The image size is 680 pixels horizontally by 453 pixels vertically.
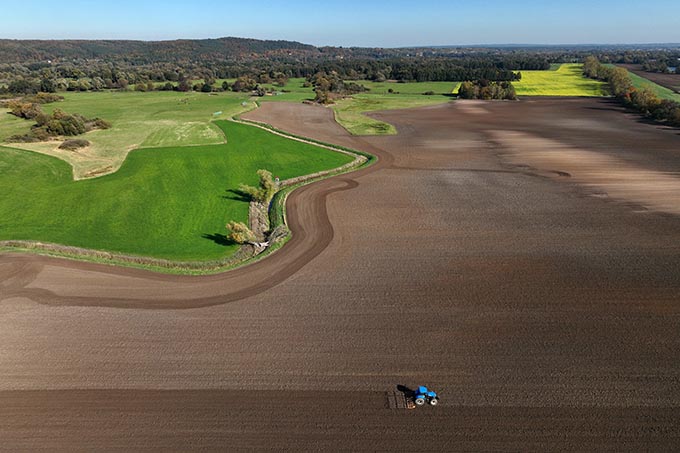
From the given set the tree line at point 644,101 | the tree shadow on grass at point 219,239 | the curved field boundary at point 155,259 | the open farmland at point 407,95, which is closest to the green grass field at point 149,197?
the tree shadow on grass at point 219,239

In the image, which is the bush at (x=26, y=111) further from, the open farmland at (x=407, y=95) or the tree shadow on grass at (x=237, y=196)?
the open farmland at (x=407, y=95)

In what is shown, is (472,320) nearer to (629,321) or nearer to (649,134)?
(629,321)

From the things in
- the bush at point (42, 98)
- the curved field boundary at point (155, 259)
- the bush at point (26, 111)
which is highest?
the bush at point (42, 98)

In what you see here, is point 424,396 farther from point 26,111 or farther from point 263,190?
point 26,111

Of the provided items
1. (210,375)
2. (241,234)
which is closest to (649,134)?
(241,234)

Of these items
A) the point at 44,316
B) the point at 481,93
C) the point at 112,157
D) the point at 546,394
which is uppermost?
the point at 481,93

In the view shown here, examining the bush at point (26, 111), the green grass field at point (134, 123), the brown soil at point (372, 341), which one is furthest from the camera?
the bush at point (26, 111)

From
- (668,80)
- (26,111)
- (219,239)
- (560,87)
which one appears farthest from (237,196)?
(668,80)
